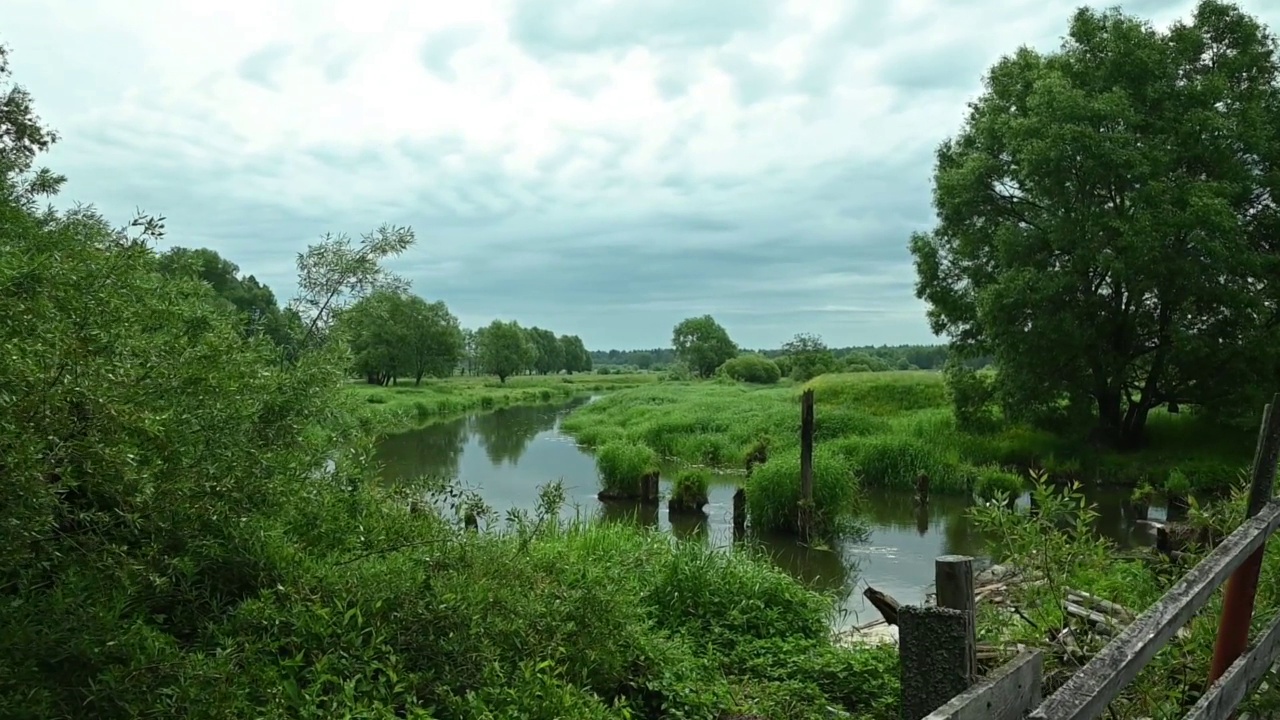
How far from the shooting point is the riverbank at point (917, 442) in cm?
1977

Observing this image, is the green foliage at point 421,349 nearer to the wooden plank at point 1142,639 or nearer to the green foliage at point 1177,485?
the wooden plank at point 1142,639

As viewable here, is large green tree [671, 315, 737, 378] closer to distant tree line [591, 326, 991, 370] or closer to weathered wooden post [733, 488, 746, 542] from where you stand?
distant tree line [591, 326, 991, 370]

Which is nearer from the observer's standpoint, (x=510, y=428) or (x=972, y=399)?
(x=972, y=399)

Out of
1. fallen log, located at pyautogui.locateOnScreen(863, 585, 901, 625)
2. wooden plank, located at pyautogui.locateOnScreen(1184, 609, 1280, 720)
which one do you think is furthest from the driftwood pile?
wooden plank, located at pyautogui.locateOnScreen(1184, 609, 1280, 720)

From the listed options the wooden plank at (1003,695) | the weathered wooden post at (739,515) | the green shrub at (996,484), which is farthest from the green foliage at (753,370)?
the wooden plank at (1003,695)

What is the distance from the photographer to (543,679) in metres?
4.23

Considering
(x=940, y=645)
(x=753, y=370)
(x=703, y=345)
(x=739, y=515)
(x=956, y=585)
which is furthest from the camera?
(x=703, y=345)

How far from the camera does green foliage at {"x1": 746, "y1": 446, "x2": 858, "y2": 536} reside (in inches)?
582

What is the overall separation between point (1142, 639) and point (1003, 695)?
0.56 m

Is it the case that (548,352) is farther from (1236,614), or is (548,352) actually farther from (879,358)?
(1236,614)

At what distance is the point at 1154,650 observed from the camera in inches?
101

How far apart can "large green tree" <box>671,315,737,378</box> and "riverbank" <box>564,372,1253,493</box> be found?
5782cm

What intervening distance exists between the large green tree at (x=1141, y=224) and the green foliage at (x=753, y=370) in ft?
149

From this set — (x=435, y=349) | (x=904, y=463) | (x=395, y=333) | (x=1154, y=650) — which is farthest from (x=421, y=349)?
(x=1154, y=650)
